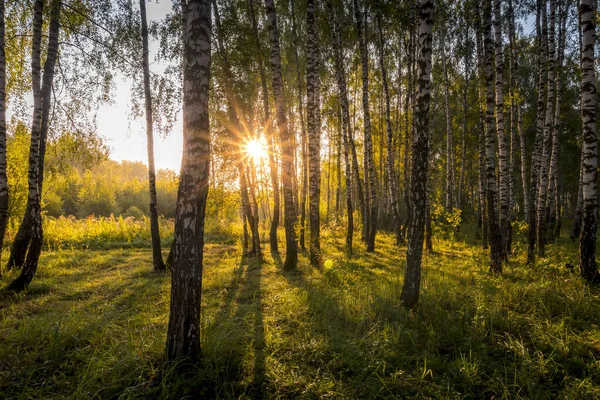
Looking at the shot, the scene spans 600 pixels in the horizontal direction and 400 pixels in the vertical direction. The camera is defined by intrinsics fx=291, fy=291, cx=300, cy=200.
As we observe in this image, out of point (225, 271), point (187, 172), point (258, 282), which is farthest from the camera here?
point (225, 271)

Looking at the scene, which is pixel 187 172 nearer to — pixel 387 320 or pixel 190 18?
pixel 190 18

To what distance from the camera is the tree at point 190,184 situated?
3256 millimetres

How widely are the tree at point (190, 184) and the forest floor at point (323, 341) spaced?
424 millimetres

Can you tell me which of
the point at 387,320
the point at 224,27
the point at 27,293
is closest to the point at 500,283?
the point at 387,320

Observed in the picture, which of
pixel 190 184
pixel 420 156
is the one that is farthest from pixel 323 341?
pixel 420 156

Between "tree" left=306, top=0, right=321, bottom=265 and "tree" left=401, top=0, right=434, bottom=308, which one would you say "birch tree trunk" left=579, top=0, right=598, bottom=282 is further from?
"tree" left=306, top=0, right=321, bottom=265

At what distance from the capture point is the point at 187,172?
3.25 m

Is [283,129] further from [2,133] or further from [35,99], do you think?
[2,133]

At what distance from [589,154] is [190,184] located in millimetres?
7633

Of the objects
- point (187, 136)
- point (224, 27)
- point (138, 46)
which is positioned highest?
point (224, 27)

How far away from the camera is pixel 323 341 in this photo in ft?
12.9

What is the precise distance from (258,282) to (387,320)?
3.86 meters

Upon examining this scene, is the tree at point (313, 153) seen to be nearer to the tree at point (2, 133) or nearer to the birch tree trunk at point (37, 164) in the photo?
the birch tree trunk at point (37, 164)

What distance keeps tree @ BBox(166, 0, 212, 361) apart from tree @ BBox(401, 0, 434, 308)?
3.45 metres
